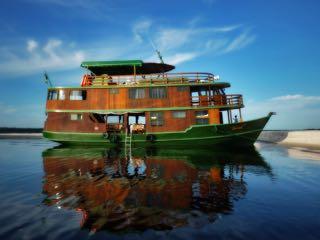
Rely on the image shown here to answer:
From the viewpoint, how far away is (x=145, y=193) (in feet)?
22.1

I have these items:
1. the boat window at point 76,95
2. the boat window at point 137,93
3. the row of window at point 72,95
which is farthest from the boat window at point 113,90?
the boat window at point 76,95

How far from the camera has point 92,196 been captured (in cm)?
643

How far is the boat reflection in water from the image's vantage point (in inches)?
191

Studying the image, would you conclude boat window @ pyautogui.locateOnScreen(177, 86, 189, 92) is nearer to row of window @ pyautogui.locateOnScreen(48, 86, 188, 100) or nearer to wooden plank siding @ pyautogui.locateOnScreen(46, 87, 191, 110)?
row of window @ pyautogui.locateOnScreen(48, 86, 188, 100)

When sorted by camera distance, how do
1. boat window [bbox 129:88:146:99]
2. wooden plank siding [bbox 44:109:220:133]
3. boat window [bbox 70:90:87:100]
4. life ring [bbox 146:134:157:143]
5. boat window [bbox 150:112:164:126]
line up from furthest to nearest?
boat window [bbox 70:90:87:100], boat window [bbox 129:88:146:99], boat window [bbox 150:112:164:126], life ring [bbox 146:134:157:143], wooden plank siding [bbox 44:109:220:133]

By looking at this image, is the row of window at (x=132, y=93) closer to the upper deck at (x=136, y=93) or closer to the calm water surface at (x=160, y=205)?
the upper deck at (x=136, y=93)

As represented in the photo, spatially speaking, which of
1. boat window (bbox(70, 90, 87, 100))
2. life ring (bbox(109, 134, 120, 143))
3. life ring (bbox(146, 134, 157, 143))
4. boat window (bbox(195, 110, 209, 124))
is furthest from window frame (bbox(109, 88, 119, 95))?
boat window (bbox(195, 110, 209, 124))

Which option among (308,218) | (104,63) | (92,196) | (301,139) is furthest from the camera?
(301,139)

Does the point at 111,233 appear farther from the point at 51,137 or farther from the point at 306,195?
the point at 51,137

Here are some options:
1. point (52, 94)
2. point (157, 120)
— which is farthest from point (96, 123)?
point (157, 120)

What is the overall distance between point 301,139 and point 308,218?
26540 millimetres

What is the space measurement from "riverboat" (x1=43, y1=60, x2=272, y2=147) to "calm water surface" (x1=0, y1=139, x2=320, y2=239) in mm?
8883

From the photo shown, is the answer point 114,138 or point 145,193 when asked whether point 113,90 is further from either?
point 145,193

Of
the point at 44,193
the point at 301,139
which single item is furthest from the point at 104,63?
the point at 301,139
